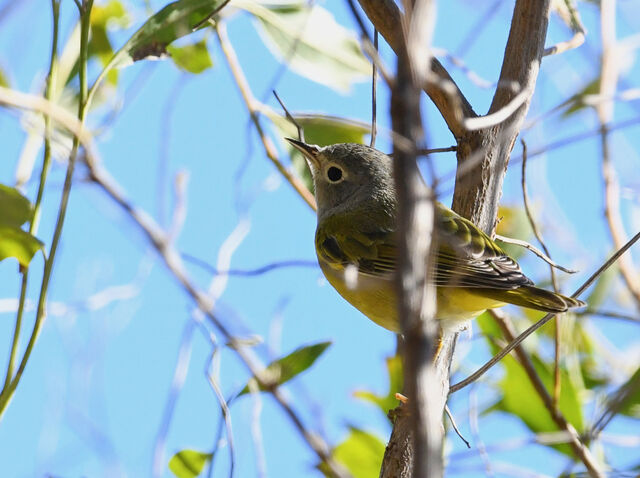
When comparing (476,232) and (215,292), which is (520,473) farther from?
(215,292)

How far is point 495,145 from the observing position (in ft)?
6.40

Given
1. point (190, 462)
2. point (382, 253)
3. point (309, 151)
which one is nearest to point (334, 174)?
point (309, 151)

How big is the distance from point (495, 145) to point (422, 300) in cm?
133

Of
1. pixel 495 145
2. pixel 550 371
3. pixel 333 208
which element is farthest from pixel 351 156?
pixel 495 145

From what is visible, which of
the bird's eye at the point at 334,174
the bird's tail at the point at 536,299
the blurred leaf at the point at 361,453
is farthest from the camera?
the bird's eye at the point at 334,174

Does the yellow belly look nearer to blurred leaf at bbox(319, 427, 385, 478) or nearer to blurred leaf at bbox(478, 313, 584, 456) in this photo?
blurred leaf at bbox(478, 313, 584, 456)

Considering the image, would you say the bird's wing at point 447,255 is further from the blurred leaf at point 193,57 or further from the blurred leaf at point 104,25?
the blurred leaf at point 104,25

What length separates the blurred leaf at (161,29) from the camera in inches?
76.7

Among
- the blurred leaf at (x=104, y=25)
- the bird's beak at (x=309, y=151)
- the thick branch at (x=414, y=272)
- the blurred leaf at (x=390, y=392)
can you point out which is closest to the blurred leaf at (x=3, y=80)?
the blurred leaf at (x=104, y=25)

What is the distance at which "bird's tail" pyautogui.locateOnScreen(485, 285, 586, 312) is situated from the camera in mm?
2131

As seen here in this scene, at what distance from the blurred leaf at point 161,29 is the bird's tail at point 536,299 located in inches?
46.4

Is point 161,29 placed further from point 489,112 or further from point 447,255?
point 447,255

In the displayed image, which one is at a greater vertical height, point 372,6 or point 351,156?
point 351,156

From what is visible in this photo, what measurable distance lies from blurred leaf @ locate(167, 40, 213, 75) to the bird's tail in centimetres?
114
